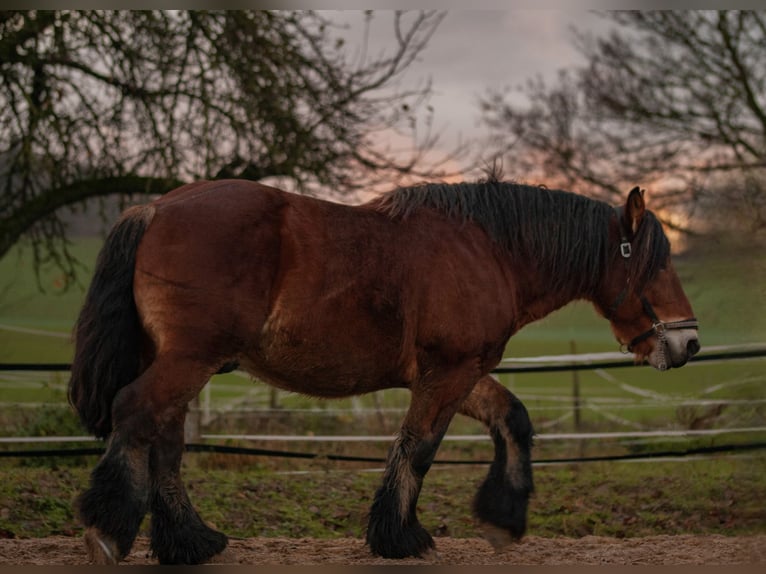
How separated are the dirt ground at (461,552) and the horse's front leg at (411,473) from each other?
113mm

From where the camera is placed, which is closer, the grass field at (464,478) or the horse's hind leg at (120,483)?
the horse's hind leg at (120,483)

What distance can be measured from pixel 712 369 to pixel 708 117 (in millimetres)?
3455

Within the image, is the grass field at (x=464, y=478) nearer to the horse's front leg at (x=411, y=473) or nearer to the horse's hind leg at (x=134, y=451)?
the horse's front leg at (x=411, y=473)

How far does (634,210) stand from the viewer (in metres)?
5.11

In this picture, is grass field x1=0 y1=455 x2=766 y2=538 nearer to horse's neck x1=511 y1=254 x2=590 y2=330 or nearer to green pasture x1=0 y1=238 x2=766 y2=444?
green pasture x1=0 y1=238 x2=766 y2=444

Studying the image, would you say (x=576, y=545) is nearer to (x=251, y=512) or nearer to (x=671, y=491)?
(x=671, y=491)

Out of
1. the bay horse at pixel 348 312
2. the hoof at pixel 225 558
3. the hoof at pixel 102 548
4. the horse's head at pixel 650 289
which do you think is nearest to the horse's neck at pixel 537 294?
the bay horse at pixel 348 312

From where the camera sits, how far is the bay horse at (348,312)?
4180 millimetres

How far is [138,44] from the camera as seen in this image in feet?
27.6

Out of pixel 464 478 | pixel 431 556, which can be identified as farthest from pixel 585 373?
pixel 431 556

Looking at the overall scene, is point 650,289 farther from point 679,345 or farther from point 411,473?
point 411,473

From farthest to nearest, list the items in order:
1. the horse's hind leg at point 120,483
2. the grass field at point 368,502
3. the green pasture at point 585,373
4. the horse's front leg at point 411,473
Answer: the grass field at point 368,502 → the horse's front leg at point 411,473 → the green pasture at point 585,373 → the horse's hind leg at point 120,483

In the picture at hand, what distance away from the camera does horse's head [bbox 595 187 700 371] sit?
17.0 ft

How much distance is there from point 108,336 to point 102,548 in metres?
1.06
